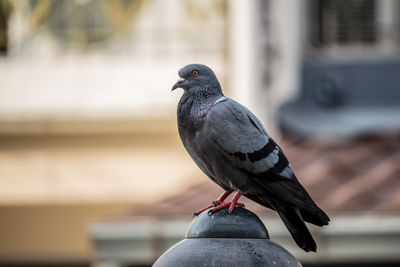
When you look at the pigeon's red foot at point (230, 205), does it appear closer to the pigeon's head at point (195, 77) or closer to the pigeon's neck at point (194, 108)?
the pigeon's neck at point (194, 108)

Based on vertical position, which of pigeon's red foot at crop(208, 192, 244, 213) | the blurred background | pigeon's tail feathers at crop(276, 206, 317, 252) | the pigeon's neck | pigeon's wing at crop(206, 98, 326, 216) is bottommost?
the blurred background

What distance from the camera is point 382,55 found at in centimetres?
1134

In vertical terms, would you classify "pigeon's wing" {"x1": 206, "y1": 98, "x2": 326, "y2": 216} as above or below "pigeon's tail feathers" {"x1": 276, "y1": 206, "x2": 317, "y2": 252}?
above

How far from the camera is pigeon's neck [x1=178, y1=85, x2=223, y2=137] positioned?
3645 mm

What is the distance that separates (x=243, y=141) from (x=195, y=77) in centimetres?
24

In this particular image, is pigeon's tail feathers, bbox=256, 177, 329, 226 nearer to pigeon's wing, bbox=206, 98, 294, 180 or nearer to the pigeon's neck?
pigeon's wing, bbox=206, 98, 294, 180

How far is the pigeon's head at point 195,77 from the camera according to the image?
3.69m

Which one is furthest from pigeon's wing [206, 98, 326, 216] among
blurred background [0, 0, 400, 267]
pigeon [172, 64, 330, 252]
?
blurred background [0, 0, 400, 267]

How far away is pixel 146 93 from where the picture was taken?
1270 centimetres

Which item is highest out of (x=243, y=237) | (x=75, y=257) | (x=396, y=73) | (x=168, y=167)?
(x=243, y=237)

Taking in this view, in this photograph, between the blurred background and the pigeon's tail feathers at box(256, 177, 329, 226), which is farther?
the blurred background

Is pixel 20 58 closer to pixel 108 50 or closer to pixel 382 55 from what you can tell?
pixel 108 50

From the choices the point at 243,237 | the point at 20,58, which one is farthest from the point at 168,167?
the point at 243,237

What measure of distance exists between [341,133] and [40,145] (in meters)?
3.85
